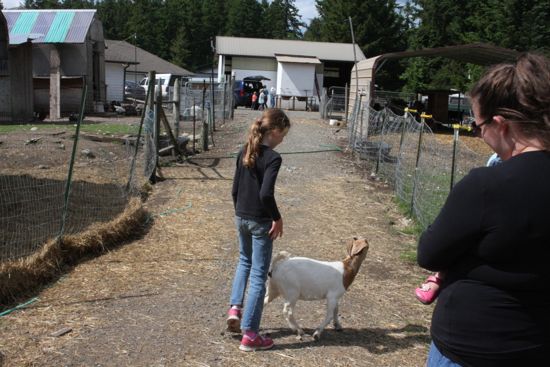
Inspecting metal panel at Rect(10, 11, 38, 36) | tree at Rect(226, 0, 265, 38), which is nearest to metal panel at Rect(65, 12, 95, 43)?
metal panel at Rect(10, 11, 38, 36)

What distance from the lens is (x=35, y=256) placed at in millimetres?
5062

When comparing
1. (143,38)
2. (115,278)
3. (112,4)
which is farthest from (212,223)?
(112,4)

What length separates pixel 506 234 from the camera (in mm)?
1653

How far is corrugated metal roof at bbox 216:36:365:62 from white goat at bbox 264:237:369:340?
39842 millimetres

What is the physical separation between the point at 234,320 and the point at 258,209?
85 centimetres

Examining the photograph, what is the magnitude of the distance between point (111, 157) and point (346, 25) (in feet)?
156

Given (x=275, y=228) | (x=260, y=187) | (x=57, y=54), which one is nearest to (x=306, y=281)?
(x=275, y=228)

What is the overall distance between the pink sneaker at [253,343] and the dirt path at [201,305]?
0.15 ft

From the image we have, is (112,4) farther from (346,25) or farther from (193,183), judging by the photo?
(193,183)

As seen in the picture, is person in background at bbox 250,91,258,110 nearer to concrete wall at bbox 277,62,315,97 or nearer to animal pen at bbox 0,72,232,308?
concrete wall at bbox 277,62,315,97

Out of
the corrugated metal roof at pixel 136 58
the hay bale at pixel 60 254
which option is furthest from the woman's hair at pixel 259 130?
the corrugated metal roof at pixel 136 58

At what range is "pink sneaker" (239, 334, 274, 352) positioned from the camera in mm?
3793

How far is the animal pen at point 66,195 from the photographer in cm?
527

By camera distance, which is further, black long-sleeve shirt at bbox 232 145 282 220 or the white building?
the white building
